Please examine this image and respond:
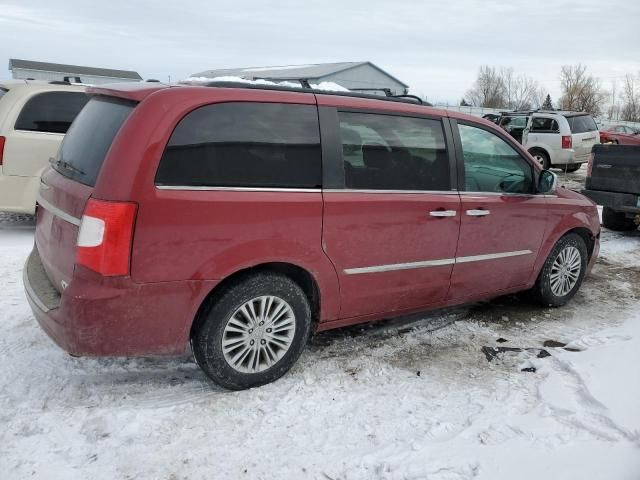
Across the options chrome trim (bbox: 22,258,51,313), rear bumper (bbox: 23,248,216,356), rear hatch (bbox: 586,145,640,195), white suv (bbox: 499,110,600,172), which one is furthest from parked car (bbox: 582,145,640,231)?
white suv (bbox: 499,110,600,172)

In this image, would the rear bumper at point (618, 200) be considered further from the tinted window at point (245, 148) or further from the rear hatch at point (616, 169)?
the tinted window at point (245, 148)

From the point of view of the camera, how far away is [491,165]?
4.18 meters

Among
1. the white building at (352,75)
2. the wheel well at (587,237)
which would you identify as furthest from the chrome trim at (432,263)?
the white building at (352,75)

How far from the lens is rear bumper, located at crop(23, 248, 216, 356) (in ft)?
8.84

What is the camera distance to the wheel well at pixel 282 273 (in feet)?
9.87

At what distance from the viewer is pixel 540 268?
15.2 feet

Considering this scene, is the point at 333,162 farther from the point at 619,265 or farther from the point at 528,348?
the point at 619,265

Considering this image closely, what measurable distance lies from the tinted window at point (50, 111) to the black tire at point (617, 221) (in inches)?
295

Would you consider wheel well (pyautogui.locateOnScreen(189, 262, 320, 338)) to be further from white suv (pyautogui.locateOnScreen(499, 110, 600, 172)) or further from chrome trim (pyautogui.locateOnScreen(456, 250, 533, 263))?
white suv (pyautogui.locateOnScreen(499, 110, 600, 172))

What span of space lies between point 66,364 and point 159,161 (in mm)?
1555

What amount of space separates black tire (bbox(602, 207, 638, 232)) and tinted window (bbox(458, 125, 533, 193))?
4727 millimetres

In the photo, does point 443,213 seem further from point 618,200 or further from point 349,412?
point 618,200

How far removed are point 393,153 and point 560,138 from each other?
42.5 ft

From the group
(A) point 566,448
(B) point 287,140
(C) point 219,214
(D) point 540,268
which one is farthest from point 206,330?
(D) point 540,268
